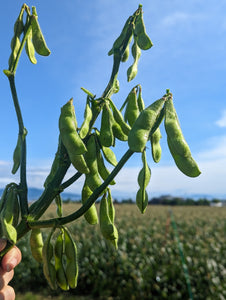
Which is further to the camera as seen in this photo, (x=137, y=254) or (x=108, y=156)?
(x=137, y=254)

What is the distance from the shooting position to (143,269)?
484 cm

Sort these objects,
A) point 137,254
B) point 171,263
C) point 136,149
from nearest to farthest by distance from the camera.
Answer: point 136,149
point 171,263
point 137,254

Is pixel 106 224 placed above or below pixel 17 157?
below

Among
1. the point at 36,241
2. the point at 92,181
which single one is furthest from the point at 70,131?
the point at 36,241

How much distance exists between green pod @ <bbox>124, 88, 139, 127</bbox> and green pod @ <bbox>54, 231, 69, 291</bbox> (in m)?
0.32

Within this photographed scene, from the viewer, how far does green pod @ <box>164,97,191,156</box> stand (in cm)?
65

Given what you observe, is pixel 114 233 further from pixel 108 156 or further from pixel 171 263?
pixel 171 263

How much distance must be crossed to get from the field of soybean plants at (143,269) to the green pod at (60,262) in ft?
11.7

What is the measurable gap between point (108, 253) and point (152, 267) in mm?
871

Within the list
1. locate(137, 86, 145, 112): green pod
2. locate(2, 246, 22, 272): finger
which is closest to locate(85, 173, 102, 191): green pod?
locate(137, 86, 145, 112): green pod

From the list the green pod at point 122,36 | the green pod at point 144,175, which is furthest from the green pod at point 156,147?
the green pod at point 122,36

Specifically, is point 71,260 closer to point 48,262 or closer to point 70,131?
point 48,262

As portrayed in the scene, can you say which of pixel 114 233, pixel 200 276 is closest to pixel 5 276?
pixel 114 233

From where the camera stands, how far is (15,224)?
0.82 metres
